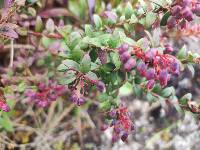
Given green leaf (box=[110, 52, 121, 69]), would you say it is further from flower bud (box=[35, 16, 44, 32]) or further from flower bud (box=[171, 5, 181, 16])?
flower bud (box=[35, 16, 44, 32])

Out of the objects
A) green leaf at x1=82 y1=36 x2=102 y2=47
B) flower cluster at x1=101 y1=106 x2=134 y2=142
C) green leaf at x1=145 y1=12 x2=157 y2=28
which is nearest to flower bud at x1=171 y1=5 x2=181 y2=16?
green leaf at x1=145 y1=12 x2=157 y2=28

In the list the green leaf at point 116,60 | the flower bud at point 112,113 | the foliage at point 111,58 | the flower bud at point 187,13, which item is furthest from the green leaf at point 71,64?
the flower bud at point 187,13

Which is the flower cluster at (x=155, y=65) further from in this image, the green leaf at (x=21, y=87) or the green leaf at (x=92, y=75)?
the green leaf at (x=21, y=87)

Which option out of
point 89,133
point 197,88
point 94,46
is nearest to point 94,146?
point 89,133

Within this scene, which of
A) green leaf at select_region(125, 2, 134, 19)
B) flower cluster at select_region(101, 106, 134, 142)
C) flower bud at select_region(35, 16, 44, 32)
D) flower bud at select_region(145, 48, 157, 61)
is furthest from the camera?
flower bud at select_region(35, 16, 44, 32)

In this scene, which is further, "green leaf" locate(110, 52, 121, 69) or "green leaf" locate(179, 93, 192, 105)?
"green leaf" locate(179, 93, 192, 105)
